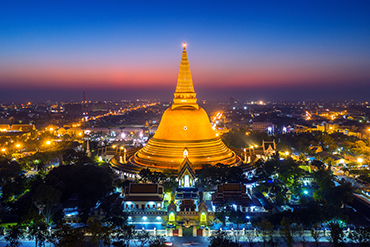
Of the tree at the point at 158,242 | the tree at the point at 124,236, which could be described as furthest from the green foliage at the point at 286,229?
the tree at the point at 124,236

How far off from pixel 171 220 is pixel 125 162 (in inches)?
506

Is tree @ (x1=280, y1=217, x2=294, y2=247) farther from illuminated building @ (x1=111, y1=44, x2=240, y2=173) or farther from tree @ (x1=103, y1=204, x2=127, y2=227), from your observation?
illuminated building @ (x1=111, y1=44, x2=240, y2=173)

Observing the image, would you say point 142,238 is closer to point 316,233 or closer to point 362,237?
point 316,233

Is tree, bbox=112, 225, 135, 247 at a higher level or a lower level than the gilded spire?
lower

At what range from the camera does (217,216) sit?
2027 cm

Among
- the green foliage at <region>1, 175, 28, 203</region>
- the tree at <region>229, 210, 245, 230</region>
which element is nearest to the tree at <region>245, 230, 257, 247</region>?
the tree at <region>229, 210, 245, 230</region>

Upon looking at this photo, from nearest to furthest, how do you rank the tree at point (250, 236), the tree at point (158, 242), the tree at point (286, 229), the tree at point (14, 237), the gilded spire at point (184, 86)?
the tree at point (158, 242), the tree at point (14, 237), the tree at point (286, 229), the tree at point (250, 236), the gilded spire at point (184, 86)

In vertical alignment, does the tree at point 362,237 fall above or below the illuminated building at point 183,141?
below

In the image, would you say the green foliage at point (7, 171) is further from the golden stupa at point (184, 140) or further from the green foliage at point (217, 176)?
the green foliage at point (217, 176)

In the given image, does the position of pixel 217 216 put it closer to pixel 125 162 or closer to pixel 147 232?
pixel 147 232

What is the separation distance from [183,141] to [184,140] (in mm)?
199

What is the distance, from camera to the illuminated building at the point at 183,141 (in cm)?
2986

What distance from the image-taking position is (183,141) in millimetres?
30906

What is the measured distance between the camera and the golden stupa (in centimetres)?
2995
